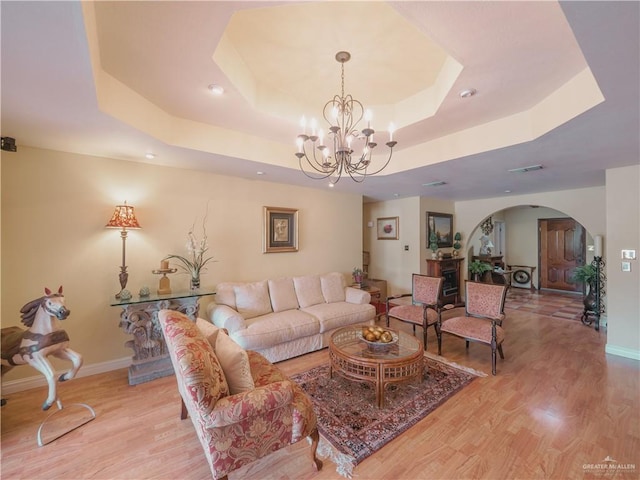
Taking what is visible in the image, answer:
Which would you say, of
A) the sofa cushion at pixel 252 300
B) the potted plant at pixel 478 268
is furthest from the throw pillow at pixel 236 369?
the potted plant at pixel 478 268

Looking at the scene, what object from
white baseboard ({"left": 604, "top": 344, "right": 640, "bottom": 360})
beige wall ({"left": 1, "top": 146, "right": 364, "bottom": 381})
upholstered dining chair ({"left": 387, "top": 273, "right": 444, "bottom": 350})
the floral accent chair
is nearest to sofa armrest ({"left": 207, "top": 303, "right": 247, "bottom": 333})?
beige wall ({"left": 1, "top": 146, "right": 364, "bottom": 381})

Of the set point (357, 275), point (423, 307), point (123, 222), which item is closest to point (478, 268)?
point (357, 275)

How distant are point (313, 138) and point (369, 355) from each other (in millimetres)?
1945

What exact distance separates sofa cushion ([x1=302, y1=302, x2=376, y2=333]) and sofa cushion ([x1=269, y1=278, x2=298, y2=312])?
245 millimetres

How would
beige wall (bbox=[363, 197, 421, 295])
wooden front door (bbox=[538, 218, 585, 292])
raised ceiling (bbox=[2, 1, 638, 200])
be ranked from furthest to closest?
wooden front door (bbox=[538, 218, 585, 292])
beige wall (bbox=[363, 197, 421, 295])
raised ceiling (bbox=[2, 1, 638, 200])

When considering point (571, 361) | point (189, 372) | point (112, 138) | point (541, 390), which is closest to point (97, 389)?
point (189, 372)

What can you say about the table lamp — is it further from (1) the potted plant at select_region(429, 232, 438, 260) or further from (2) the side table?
(1) the potted plant at select_region(429, 232, 438, 260)

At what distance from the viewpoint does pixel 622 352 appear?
3.38 m

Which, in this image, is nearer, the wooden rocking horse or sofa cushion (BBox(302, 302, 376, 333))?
the wooden rocking horse

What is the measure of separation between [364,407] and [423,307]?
174 cm

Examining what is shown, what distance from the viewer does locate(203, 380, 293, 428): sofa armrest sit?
55.1 inches

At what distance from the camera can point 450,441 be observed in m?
1.95

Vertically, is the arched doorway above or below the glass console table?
above

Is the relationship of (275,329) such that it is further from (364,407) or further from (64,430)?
(64,430)
